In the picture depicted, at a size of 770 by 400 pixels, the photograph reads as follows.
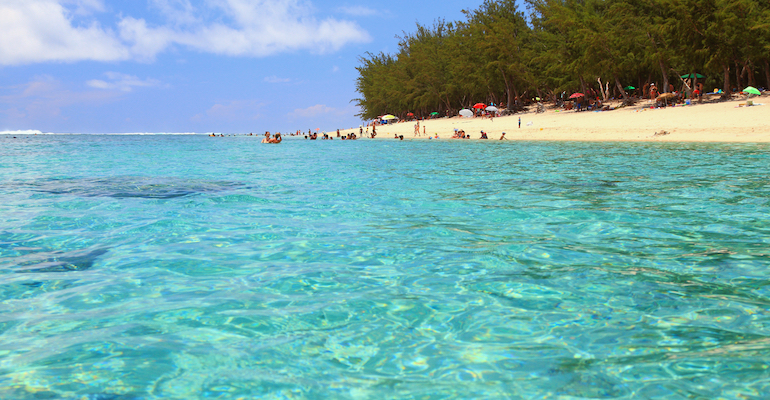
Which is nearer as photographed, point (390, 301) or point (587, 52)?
point (390, 301)

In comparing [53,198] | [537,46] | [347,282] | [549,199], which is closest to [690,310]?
[347,282]

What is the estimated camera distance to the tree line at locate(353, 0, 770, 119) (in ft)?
122

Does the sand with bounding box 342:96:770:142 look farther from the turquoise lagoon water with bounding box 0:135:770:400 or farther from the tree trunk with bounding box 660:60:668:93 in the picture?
the turquoise lagoon water with bounding box 0:135:770:400

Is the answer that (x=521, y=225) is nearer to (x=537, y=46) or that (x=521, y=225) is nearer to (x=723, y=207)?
(x=723, y=207)

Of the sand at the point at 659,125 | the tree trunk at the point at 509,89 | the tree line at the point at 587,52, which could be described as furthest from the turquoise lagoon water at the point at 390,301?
the tree trunk at the point at 509,89

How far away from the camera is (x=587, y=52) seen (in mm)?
44875

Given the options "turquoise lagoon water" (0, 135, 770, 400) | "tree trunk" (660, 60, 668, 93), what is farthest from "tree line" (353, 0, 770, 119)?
"turquoise lagoon water" (0, 135, 770, 400)

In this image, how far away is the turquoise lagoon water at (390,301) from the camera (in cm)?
308

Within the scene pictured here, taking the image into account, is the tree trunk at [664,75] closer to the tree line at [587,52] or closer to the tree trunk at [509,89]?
the tree line at [587,52]

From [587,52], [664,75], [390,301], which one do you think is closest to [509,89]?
[587,52]

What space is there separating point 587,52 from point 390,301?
46426 millimetres

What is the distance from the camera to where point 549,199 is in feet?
32.0

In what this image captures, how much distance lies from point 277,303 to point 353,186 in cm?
842

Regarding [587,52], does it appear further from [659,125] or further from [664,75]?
[659,125]
